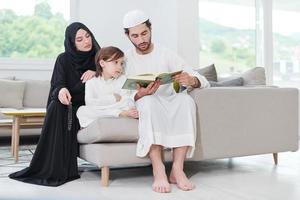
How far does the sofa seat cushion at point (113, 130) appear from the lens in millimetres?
2199

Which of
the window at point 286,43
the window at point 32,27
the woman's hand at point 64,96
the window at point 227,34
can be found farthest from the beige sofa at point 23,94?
the window at point 286,43

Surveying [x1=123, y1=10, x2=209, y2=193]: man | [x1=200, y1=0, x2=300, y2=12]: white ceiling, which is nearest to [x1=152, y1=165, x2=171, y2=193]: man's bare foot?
[x1=123, y1=10, x2=209, y2=193]: man

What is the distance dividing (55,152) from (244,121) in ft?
4.09

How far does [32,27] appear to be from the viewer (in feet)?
16.3

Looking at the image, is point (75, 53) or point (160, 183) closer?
point (160, 183)

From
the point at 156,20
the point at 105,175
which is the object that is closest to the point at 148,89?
the point at 105,175

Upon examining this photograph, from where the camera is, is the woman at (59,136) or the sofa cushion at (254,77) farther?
the sofa cushion at (254,77)

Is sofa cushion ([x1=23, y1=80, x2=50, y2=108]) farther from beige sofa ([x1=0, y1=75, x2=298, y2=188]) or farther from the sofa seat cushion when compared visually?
the sofa seat cushion

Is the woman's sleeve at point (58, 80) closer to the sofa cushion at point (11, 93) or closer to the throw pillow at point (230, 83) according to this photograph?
the throw pillow at point (230, 83)

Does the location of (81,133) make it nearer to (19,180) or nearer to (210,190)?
(19,180)

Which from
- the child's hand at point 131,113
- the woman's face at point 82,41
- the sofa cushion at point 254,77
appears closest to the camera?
the child's hand at point 131,113

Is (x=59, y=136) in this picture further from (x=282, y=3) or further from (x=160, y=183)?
(x=282, y=3)

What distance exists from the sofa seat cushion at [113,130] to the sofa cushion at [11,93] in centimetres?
228

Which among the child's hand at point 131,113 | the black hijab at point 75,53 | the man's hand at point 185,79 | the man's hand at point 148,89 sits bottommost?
the child's hand at point 131,113
